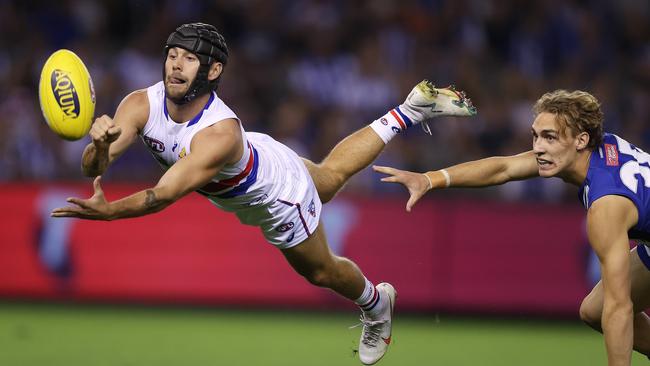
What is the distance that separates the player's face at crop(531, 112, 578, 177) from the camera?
5.76m

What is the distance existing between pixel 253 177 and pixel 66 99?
1.29m

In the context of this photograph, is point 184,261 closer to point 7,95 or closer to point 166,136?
point 7,95

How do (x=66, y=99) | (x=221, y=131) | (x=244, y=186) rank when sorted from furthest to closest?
(x=244, y=186) → (x=221, y=131) → (x=66, y=99)

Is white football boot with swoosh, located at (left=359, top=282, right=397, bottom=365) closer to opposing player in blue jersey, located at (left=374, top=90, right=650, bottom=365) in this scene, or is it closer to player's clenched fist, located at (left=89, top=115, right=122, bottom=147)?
opposing player in blue jersey, located at (left=374, top=90, right=650, bottom=365)

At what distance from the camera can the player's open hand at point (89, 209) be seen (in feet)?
17.4

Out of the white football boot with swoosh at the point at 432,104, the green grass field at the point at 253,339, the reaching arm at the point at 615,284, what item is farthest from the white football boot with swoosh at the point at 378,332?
the reaching arm at the point at 615,284

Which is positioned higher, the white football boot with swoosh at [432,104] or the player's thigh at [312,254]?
the white football boot with swoosh at [432,104]

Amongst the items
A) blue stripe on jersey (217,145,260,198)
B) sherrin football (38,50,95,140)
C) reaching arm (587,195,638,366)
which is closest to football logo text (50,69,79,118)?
sherrin football (38,50,95,140)

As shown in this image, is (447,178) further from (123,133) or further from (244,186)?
(123,133)

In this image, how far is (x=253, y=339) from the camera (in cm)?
933

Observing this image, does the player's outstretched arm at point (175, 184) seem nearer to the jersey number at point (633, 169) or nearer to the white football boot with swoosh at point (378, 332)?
the white football boot with swoosh at point (378, 332)

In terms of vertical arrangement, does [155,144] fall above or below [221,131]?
below

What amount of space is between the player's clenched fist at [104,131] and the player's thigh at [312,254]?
5.66 ft

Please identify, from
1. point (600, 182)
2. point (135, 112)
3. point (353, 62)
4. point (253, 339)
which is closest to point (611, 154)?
point (600, 182)
